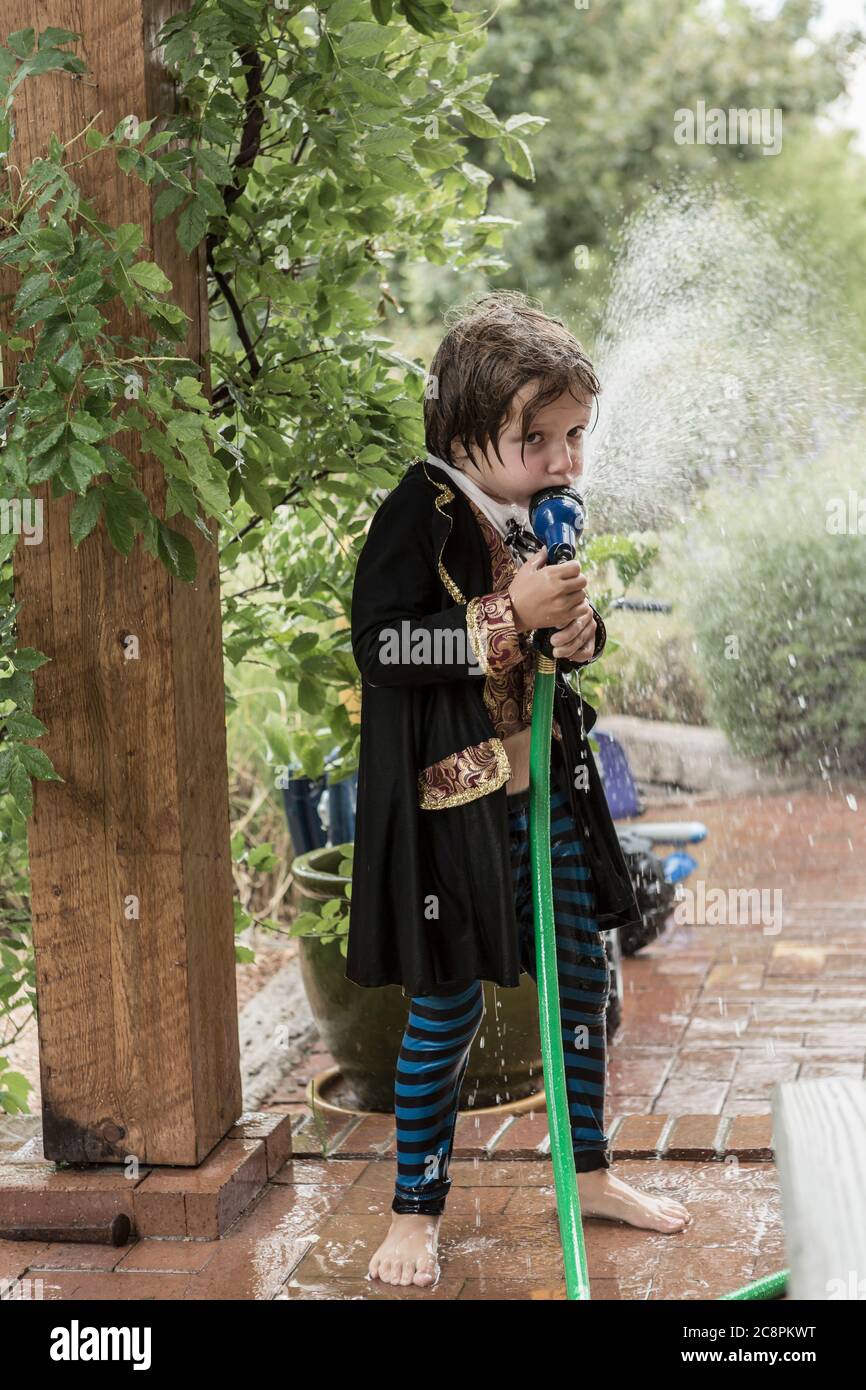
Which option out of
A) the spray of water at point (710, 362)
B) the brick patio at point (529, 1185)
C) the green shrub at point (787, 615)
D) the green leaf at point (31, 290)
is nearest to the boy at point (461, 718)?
the brick patio at point (529, 1185)

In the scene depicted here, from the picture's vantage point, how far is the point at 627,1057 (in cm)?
345

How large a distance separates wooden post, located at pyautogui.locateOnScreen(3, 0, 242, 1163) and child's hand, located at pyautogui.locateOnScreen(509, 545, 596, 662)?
69 cm

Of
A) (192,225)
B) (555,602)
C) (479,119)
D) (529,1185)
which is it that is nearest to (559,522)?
(555,602)

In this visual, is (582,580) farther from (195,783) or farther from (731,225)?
(731,225)

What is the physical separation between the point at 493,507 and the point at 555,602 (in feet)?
0.90

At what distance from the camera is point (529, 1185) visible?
8.98ft

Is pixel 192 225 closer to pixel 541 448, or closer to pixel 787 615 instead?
pixel 541 448

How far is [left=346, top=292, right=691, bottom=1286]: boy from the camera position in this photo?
2.22 meters

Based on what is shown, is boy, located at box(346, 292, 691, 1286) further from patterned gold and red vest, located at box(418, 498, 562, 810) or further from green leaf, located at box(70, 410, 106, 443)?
green leaf, located at box(70, 410, 106, 443)

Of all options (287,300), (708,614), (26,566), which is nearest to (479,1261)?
(26,566)

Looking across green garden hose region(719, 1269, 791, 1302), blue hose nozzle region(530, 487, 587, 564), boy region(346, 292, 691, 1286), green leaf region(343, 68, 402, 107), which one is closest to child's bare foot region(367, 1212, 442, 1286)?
boy region(346, 292, 691, 1286)

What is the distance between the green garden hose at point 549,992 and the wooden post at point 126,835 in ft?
2.20

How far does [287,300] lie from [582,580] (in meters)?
1.03

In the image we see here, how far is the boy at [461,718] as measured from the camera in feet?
7.28
